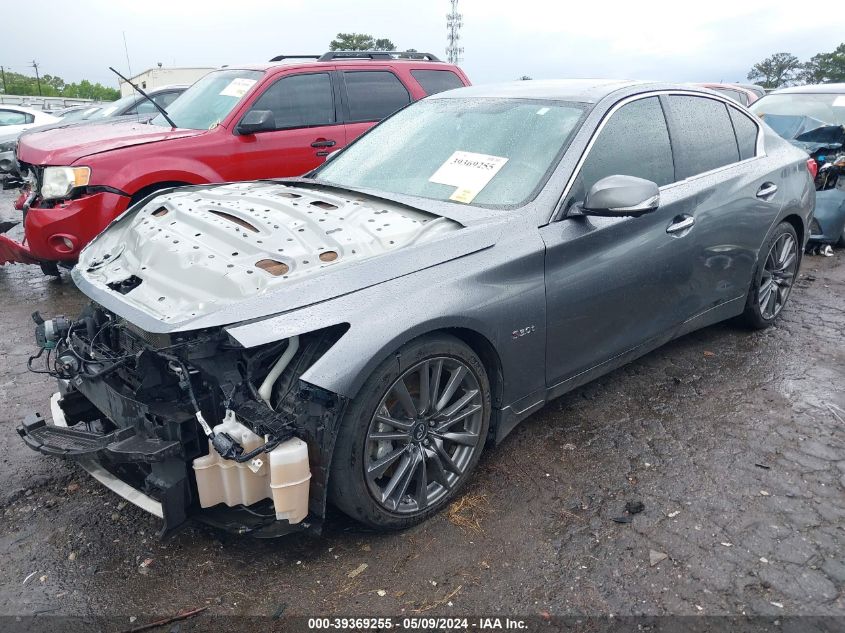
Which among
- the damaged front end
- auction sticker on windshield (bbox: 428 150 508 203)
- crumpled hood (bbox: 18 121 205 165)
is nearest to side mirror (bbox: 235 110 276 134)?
crumpled hood (bbox: 18 121 205 165)

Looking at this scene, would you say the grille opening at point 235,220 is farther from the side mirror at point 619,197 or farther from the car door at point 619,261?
the side mirror at point 619,197

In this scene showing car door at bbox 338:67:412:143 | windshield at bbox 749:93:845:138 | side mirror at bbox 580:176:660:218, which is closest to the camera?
side mirror at bbox 580:176:660:218

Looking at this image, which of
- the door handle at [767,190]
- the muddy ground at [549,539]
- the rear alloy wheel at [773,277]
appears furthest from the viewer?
the rear alloy wheel at [773,277]

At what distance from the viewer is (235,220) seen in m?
2.86

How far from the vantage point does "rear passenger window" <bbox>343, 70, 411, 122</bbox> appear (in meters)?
6.43

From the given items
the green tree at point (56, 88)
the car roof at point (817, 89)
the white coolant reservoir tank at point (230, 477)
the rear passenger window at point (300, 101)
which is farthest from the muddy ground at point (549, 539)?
the green tree at point (56, 88)

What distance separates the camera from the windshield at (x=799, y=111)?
23.2 ft

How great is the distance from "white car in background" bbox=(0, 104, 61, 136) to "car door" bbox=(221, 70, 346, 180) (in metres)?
9.21

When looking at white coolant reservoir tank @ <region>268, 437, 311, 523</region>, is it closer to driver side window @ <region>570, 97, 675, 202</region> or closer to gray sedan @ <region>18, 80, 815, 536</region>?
gray sedan @ <region>18, 80, 815, 536</region>

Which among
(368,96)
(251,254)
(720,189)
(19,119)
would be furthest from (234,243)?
(19,119)

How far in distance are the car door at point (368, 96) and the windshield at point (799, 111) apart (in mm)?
4047

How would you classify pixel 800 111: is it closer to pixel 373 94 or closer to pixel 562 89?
pixel 373 94

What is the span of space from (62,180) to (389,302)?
158 inches

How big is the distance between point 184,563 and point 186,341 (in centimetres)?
89
